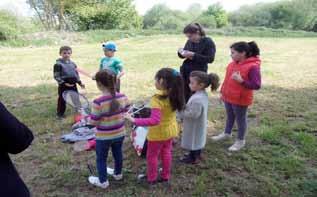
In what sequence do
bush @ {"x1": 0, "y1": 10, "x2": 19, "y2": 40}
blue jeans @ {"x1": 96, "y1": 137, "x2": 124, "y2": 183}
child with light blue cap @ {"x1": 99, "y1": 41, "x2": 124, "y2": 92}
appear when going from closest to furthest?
1. blue jeans @ {"x1": 96, "y1": 137, "x2": 124, "y2": 183}
2. child with light blue cap @ {"x1": 99, "y1": 41, "x2": 124, "y2": 92}
3. bush @ {"x1": 0, "y1": 10, "x2": 19, "y2": 40}

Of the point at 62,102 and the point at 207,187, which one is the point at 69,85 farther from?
the point at 207,187

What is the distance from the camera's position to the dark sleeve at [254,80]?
4598mm

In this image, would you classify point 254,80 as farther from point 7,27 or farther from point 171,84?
point 7,27

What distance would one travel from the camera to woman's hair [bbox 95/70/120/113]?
3686 mm

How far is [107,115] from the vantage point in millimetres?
3760

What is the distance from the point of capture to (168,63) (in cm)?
1332

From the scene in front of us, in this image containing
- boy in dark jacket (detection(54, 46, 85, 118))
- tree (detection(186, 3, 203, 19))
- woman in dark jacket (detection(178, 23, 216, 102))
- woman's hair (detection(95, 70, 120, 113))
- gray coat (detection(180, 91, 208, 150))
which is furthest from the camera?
tree (detection(186, 3, 203, 19))

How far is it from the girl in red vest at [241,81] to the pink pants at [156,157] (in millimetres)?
1235

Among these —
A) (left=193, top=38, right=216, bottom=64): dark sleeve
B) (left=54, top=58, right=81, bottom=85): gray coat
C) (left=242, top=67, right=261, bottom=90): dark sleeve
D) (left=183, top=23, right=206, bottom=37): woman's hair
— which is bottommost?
(left=54, top=58, right=81, bottom=85): gray coat

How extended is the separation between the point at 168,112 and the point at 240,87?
1.31m

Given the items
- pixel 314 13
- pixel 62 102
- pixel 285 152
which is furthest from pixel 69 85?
pixel 314 13

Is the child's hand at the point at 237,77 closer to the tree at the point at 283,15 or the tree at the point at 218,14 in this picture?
the tree at the point at 283,15

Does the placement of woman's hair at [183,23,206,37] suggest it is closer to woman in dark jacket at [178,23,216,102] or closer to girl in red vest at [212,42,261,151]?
woman in dark jacket at [178,23,216,102]

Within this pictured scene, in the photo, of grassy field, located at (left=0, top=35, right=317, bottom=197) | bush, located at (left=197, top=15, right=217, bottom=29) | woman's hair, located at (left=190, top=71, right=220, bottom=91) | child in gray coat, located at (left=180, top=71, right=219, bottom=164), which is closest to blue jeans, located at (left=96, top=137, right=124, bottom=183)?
grassy field, located at (left=0, top=35, right=317, bottom=197)
